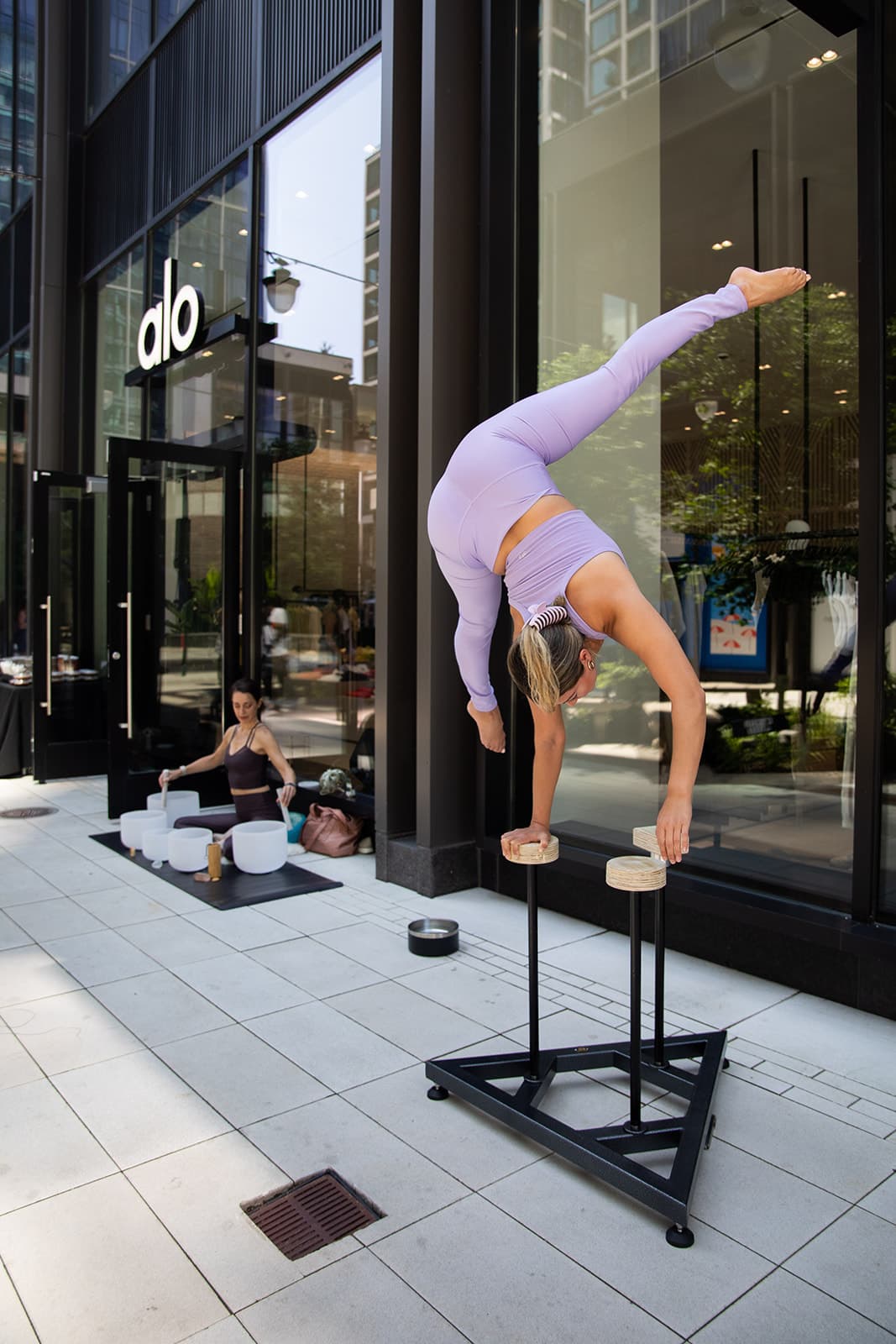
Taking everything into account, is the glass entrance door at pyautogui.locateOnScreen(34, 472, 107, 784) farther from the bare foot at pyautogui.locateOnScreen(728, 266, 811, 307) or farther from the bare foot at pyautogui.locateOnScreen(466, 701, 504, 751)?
the bare foot at pyautogui.locateOnScreen(728, 266, 811, 307)

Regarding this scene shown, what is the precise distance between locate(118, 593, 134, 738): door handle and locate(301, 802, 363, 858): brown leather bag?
179 cm

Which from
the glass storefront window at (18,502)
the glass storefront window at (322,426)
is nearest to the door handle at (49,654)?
the glass storefront window at (322,426)

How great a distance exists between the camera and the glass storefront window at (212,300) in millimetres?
8023

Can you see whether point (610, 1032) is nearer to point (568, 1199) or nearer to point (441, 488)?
point (568, 1199)

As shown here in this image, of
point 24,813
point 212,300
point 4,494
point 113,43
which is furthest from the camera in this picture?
point 4,494

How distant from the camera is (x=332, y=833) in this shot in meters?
6.52

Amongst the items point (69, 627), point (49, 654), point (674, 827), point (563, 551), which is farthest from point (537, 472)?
point (69, 627)

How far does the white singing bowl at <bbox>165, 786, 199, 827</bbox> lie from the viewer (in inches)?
265

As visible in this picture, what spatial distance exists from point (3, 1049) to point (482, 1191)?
6.35 ft

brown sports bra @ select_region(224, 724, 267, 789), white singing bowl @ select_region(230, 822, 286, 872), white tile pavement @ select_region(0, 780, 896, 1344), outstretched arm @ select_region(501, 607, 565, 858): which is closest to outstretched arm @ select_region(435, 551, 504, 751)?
outstretched arm @ select_region(501, 607, 565, 858)

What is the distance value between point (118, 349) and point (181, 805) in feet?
20.0

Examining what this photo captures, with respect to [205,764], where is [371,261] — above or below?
above

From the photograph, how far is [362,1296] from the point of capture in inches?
87.7

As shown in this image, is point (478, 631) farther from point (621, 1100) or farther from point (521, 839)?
point (621, 1100)
